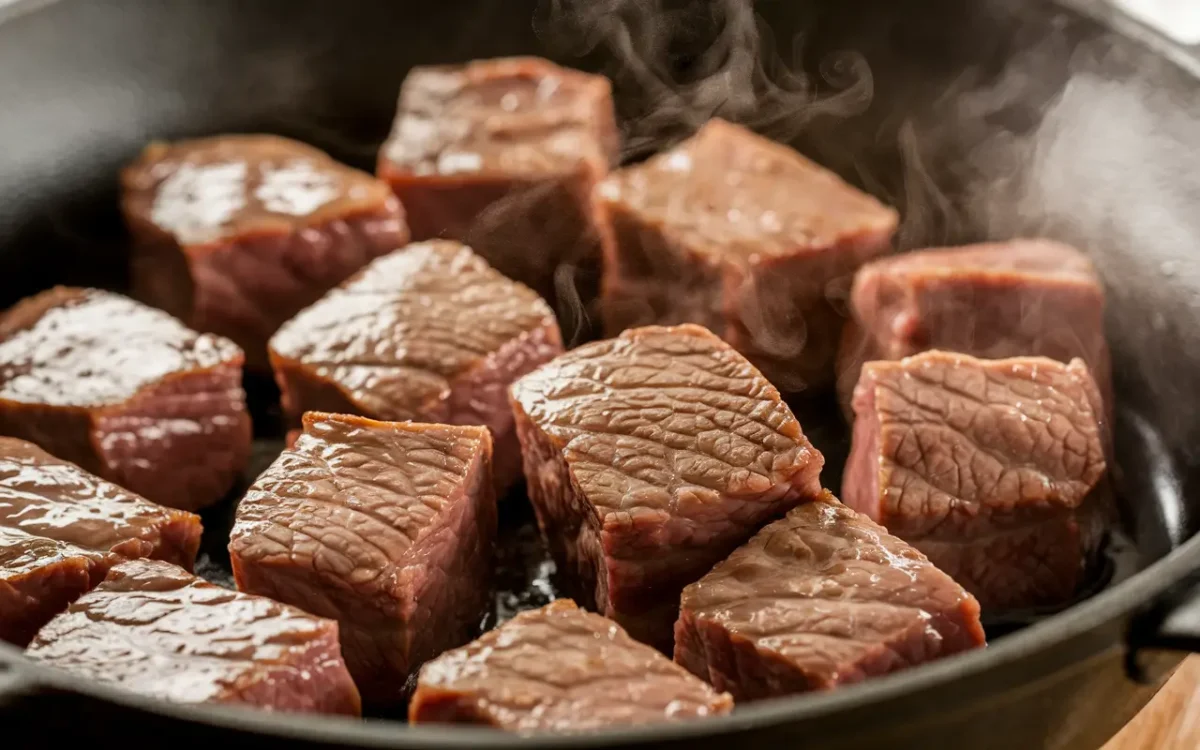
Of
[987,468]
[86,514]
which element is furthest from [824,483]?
[86,514]

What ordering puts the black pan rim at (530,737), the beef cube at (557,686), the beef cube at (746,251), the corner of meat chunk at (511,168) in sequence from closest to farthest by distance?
the black pan rim at (530,737)
the beef cube at (557,686)
the beef cube at (746,251)
the corner of meat chunk at (511,168)

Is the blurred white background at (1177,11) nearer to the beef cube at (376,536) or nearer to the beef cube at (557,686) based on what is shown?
the beef cube at (376,536)

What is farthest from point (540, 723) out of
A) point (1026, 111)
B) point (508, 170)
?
point (1026, 111)

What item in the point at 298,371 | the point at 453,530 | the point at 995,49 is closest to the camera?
the point at 453,530

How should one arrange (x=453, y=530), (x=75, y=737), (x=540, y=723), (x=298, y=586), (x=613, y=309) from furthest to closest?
(x=613, y=309) < (x=453, y=530) < (x=298, y=586) < (x=540, y=723) < (x=75, y=737)

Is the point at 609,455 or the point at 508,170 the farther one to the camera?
the point at 508,170

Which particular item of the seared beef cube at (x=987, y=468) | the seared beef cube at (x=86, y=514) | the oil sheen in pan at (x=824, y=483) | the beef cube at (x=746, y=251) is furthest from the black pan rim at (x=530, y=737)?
the beef cube at (x=746, y=251)

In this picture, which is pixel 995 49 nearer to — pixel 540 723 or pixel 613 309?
pixel 613 309
